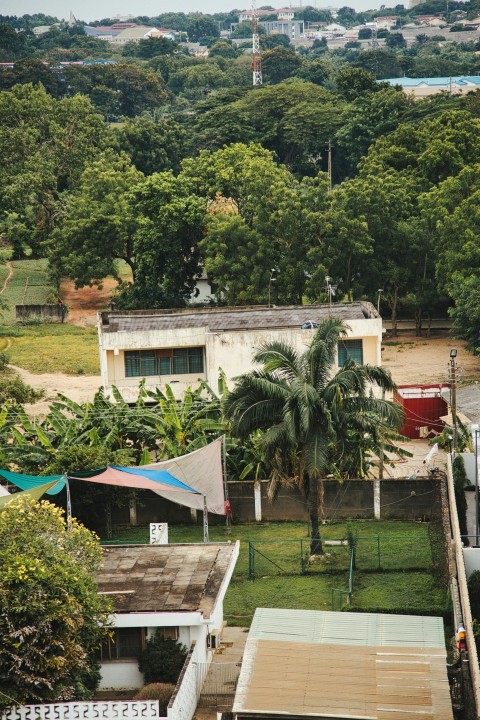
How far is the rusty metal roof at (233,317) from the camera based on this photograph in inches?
1738

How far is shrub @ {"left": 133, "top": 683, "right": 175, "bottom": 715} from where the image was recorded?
79.2ft

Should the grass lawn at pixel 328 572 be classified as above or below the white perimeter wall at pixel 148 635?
below

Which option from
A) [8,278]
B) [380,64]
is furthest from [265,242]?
[380,64]

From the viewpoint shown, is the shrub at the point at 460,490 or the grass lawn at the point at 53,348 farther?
the grass lawn at the point at 53,348

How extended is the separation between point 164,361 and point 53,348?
1574 cm

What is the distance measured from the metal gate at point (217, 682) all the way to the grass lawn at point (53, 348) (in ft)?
96.5

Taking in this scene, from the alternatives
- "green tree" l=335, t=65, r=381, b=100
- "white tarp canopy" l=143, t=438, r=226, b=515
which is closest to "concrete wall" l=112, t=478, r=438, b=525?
"white tarp canopy" l=143, t=438, r=226, b=515

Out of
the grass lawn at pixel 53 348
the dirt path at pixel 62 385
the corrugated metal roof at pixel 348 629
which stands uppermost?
the corrugated metal roof at pixel 348 629

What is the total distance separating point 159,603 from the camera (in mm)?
25844

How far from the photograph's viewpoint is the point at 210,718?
24.4 metres

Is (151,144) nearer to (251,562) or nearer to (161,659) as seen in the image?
(251,562)

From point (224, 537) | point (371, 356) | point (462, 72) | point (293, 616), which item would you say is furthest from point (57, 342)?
point (462, 72)

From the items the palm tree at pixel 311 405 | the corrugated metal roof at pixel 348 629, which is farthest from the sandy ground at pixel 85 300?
the corrugated metal roof at pixel 348 629

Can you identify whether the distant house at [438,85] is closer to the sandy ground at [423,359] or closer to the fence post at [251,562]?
the sandy ground at [423,359]
